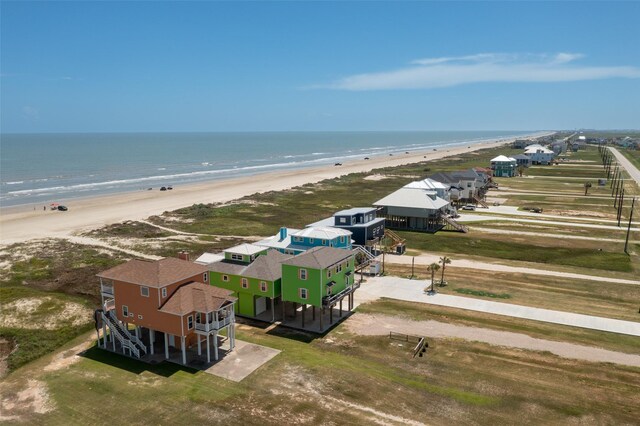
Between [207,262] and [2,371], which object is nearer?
[2,371]

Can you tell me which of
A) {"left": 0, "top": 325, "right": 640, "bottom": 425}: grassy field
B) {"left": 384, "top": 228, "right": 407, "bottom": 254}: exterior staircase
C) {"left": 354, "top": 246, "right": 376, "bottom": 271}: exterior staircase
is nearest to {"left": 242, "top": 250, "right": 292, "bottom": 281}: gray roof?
{"left": 0, "top": 325, "right": 640, "bottom": 425}: grassy field

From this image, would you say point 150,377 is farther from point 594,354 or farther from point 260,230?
point 260,230

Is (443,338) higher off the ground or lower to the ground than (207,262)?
lower

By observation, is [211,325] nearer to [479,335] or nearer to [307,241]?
[307,241]

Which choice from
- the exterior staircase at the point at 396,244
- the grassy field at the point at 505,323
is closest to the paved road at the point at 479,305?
the grassy field at the point at 505,323

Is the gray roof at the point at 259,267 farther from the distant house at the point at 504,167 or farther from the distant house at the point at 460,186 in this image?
the distant house at the point at 504,167

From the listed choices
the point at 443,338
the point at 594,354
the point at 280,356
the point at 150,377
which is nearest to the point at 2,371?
the point at 150,377

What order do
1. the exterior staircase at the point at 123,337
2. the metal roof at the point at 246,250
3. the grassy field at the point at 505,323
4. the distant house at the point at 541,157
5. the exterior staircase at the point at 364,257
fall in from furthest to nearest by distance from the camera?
the distant house at the point at 541,157
the exterior staircase at the point at 364,257
the metal roof at the point at 246,250
the grassy field at the point at 505,323
the exterior staircase at the point at 123,337
